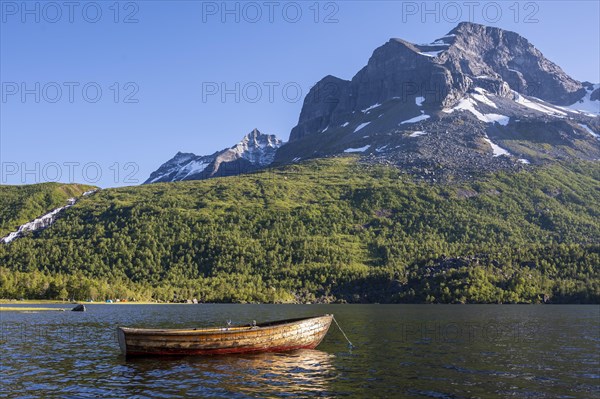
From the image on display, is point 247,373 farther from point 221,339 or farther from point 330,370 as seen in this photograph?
point 221,339

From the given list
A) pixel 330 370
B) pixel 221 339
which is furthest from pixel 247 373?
pixel 221 339

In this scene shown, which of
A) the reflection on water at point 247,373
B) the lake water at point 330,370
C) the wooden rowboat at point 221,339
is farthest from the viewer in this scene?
the wooden rowboat at point 221,339

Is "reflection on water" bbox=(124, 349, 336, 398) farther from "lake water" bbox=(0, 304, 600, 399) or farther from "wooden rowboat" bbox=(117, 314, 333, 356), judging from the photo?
"wooden rowboat" bbox=(117, 314, 333, 356)

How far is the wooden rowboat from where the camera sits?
56.4 meters

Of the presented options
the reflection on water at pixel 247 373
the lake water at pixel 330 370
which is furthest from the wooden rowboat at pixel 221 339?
the lake water at pixel 330 370

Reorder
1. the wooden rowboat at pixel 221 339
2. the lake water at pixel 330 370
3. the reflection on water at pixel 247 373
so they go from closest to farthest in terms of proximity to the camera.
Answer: the lake water at pixel 330 370, the reflection on water at pixel 247 373, the wooden rowboat at pixel 221 339

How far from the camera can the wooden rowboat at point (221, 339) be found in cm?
5641

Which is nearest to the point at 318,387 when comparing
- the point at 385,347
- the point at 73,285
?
the point at 385,347

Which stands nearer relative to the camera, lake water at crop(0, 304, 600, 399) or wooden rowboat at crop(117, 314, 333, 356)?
lake water at crop(0, 304, 600, 399)

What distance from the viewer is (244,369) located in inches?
2008

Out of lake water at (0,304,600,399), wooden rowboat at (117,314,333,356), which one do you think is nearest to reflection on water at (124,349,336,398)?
lake water at (0,304,600,399)

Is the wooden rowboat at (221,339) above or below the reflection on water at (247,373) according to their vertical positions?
above

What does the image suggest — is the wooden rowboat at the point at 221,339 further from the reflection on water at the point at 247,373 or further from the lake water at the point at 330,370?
the lake water at the point at 330,370

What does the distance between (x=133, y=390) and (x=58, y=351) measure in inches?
990
